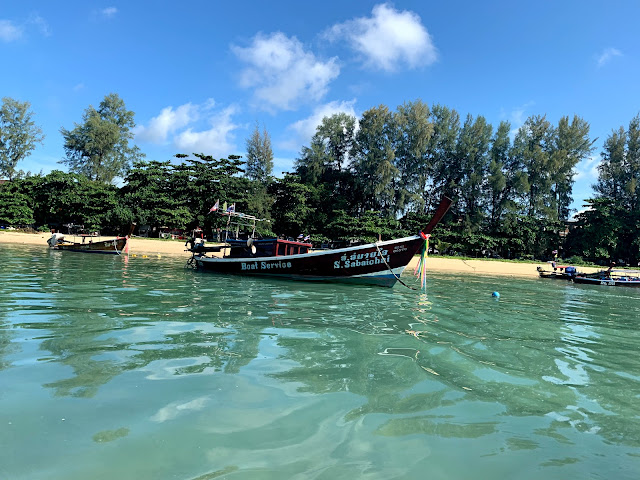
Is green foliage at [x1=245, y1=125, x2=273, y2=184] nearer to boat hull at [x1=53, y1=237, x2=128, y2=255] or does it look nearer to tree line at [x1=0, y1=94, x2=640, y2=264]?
tree line at [x1=0, y1=94, x2=640, y2=264]

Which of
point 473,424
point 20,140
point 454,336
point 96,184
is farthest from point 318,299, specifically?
point 20,140

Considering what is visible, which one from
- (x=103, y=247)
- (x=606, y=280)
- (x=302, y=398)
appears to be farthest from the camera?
(x=103, y=247)

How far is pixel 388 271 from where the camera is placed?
1413 centimetres

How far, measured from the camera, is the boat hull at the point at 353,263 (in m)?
13.9

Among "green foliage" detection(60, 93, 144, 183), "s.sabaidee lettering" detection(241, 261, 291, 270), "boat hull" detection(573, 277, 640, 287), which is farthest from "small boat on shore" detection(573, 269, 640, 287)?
"green foliage" detection(60, 93, 144, 183)

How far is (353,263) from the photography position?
14258 mm

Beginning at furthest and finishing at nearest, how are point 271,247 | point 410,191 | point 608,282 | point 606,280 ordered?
1. point 410,191
2. point 606,280
3. point 608,282
4. point 271,247

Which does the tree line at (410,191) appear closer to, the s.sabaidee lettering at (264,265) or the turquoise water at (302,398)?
the s.sabaidee lettering at (264,265)

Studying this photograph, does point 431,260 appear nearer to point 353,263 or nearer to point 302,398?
point 353,263

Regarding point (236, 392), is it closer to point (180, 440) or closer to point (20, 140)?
point (180, 440)

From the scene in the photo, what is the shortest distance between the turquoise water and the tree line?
34455mm

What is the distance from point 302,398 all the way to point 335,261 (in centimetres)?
1089

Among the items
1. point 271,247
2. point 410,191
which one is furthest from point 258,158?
point 271,247

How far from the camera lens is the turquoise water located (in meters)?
2.52
